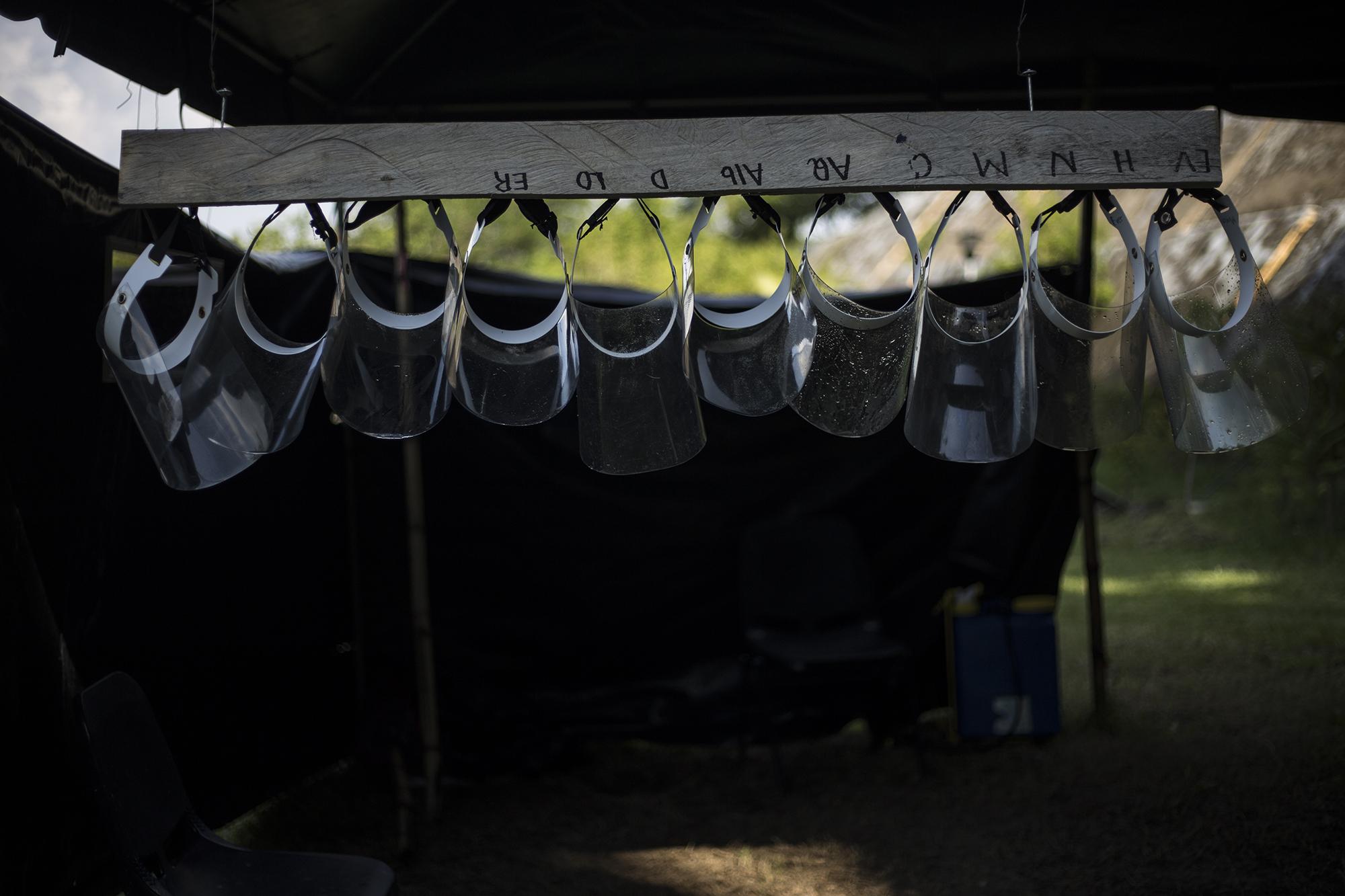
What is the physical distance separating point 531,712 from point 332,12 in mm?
2314

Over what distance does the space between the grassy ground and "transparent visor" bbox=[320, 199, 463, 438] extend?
1.52 meters

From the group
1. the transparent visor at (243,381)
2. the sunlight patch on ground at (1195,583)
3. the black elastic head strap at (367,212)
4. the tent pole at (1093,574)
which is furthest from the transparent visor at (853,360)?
the sunlight patch on ground at (1195,583)

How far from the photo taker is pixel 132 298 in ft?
5.71

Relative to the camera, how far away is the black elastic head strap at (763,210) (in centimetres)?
176

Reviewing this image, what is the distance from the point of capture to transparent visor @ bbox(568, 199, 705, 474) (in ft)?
5.91

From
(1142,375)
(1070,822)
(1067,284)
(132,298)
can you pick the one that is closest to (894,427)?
(1067,284)

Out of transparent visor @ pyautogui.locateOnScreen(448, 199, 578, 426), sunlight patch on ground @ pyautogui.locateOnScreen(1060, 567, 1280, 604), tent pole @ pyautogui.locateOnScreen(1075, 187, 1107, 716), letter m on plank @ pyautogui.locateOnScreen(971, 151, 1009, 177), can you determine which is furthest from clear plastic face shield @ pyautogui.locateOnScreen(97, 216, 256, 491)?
sunlight patch on ground @ pyautogui.locateOnScreen(1060, 567, 1280, 604)

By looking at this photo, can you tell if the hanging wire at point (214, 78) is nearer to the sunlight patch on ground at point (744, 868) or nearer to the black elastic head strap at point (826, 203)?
the black elastic head strap at point (826, 203)

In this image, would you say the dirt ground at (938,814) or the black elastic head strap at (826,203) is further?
the dirt ground at (938,814)

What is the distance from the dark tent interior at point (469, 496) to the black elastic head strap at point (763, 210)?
96 cm

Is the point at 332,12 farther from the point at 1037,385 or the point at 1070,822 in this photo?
the point at 1070,822

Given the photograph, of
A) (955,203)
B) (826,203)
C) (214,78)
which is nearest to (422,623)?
(214,78)

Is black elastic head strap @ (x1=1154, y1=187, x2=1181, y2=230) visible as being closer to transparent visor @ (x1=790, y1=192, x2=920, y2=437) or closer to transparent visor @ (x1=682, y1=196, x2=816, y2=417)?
transparent visor @ (x1=790, y1=192, x2=920, y2=437)

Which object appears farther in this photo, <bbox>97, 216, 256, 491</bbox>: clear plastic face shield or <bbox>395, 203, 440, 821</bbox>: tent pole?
<bbox>395, 203, 440, 821</bbox>: tent pole
